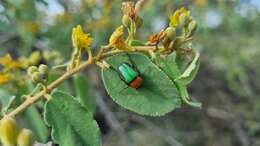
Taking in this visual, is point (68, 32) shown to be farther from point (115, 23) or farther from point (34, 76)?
point (34, 76)

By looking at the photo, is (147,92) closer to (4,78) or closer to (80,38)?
(80,38)

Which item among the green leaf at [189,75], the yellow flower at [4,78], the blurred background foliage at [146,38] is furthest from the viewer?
the blurred background foliage at [146,38]

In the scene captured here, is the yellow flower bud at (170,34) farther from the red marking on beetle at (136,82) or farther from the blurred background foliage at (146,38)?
the blurred background foliage at (146,38)

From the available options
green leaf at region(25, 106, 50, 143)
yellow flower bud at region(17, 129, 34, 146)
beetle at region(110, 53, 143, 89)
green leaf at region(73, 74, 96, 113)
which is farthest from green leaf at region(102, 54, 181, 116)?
green leaf at region(25, 106, 50, 143)

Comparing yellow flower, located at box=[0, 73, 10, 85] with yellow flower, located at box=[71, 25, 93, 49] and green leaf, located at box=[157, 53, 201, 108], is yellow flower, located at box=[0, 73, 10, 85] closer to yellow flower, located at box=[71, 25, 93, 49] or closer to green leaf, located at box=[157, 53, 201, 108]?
yellow flower, located at box=[71, 25, 93, 49]

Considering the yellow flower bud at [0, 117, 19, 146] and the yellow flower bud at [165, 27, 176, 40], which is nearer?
the yellow flower bud at [0, 117, 19, 146]

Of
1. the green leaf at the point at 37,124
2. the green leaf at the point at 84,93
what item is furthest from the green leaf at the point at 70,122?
the green leaf at the point at 37,124

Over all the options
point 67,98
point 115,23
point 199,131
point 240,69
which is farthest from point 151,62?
point 199,131
